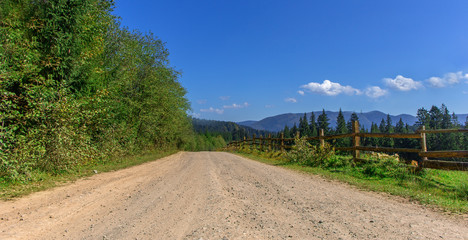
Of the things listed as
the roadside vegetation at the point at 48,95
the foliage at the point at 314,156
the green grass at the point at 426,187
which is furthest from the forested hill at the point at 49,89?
the foliage at the point at 314,156

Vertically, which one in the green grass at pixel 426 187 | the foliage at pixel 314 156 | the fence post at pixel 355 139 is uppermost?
the fence post at pixel 355 139

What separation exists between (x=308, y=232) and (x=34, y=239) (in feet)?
11.5

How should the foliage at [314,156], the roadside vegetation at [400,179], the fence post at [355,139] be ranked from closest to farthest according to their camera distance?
the roadside vegetation at [400,179] < the fence post at [355,139] < the foliage at [314,156]

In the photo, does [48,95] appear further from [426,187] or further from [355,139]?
[355,139]

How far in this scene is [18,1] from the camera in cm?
982

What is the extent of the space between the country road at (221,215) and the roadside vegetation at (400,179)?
0.68 meters

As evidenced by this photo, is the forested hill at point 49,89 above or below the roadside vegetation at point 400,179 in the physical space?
above

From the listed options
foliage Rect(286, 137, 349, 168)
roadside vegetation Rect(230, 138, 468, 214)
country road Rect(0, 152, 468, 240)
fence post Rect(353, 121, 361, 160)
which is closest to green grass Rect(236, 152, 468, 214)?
roadside vegetation Rect(230, 138, 468, 214)

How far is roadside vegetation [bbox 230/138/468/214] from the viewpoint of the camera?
5284 millimetres

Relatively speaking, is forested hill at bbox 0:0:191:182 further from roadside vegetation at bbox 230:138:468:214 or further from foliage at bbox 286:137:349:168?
foliage at bbox 286:137:349:168

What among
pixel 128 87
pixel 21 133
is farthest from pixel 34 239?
pixel 128 87

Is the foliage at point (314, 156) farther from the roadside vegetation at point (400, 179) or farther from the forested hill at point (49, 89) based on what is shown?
the forested hill at point (49, 89)

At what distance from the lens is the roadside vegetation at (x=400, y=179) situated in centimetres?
528

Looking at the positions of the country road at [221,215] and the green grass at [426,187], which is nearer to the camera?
the country road at [221,215]
